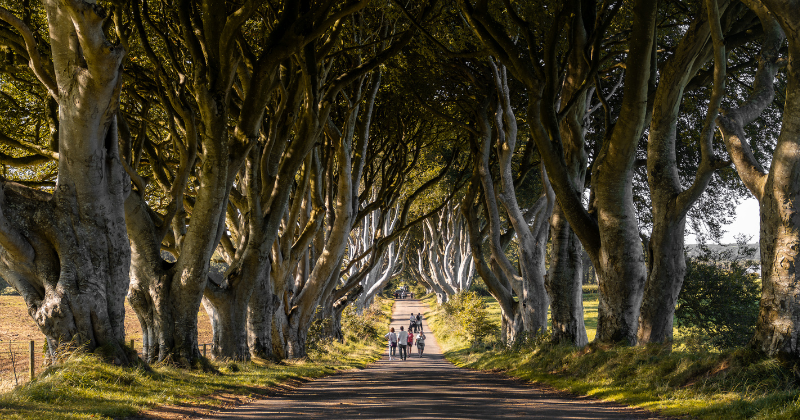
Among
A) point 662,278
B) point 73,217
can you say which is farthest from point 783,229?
point 73,217

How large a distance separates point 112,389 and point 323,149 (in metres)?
12.2

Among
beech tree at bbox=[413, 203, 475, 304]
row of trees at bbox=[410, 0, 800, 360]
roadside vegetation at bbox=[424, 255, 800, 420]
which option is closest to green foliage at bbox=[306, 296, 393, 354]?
beech tree at bbox=[413, 203, 475, 304]

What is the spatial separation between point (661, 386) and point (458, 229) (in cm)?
2890

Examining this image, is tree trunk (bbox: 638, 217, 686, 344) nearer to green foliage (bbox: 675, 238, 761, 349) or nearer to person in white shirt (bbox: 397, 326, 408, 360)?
green foliage (bbox: 675, 238, 761, 349)

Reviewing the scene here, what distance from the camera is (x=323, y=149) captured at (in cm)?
1847

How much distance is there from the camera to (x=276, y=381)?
428 inches

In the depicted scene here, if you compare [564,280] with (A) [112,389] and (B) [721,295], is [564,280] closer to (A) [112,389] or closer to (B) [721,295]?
(B) [721,295]

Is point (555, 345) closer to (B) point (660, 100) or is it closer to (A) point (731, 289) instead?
(B) point (660, 100)

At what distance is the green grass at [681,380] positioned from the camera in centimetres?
596

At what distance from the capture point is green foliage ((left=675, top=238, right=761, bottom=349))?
18828mm

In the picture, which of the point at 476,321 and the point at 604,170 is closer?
the point at 604,170

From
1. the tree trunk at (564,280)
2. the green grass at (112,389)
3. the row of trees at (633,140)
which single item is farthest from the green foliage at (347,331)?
the green grass at (112,389)

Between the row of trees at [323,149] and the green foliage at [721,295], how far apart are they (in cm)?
179

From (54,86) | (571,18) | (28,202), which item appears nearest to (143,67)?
(54,86)
